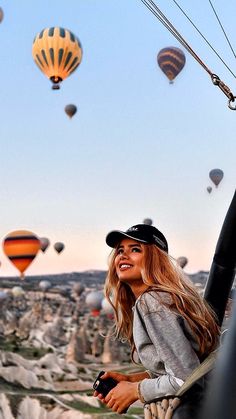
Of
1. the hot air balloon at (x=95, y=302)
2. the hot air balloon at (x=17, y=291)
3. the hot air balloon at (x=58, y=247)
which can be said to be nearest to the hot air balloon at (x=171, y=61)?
the hot air balloon at (x=58, y=247)

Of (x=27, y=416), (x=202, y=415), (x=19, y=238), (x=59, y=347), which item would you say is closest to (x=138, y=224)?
(x=202, y=415)

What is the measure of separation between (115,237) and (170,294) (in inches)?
10.2

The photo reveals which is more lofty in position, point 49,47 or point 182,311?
point 49,47

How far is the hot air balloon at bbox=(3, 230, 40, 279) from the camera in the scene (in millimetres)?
19656

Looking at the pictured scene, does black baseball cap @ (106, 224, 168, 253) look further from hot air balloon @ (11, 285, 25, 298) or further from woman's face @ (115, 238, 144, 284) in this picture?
hot air balloon @ (11, 285, 25, 298)

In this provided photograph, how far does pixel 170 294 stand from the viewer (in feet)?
5.46

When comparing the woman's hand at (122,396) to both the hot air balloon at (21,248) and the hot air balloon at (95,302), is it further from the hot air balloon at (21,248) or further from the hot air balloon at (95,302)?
the hot air balloon at (95,302)

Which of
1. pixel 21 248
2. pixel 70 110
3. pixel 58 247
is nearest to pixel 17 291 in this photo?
pixel 58 247

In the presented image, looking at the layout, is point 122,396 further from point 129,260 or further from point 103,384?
point 129,260

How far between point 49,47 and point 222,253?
1704 cm

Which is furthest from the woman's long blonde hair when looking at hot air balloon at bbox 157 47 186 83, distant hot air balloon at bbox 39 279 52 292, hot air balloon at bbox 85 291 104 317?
distant hot air balloon at bbox 39 279 52 292

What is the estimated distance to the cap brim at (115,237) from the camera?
1.81 metres

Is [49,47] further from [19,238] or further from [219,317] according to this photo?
[219,317]

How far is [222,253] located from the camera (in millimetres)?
1785
